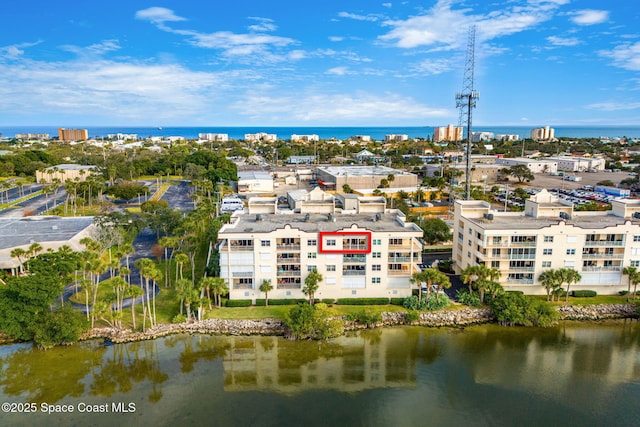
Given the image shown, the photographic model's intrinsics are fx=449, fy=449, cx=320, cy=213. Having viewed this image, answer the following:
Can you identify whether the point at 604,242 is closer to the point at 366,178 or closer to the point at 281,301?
the point at 281,301

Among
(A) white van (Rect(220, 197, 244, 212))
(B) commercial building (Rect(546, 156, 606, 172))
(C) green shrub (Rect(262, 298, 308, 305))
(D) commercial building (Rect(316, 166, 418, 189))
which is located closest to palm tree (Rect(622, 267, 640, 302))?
(C) green shrub (Rect(262, 298, 308, 305))

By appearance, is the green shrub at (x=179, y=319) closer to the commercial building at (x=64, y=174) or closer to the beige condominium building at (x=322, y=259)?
the beige condominium building at (x=322, y=259)

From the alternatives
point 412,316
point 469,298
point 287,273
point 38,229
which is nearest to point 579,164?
point 469,298

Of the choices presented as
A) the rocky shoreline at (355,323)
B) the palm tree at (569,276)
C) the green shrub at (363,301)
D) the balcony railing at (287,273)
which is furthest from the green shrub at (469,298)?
the balcony railing at (287,273)

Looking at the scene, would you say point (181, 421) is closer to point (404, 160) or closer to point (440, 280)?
point (440, 280)

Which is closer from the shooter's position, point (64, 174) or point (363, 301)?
point (363, 301)
